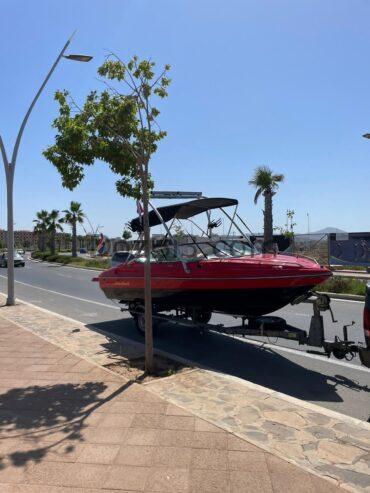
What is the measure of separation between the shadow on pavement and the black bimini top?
7.51 ft

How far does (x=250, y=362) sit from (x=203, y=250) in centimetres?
224

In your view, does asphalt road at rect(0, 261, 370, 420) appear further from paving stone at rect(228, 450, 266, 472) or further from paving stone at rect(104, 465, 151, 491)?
paving stone at rect(104, 465, 151, 491)

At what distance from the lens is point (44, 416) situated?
4.65m

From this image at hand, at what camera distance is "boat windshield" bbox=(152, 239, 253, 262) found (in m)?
8.58

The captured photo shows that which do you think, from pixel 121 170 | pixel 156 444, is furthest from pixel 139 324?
pixel 156 444

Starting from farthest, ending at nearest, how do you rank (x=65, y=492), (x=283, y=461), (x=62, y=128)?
(x=62, y=128), (x=283, y=461), (x=65, y=492)

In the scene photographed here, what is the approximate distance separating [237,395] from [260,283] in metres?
2.39

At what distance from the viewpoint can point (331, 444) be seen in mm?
3986

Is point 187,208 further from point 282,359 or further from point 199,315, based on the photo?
point 282,359

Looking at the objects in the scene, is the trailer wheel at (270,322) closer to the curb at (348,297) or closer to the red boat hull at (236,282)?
the red boat hull at (236,282)

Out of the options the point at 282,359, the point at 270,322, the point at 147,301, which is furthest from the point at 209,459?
the point at 282,359

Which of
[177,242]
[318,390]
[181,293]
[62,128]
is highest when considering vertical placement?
[62,128]

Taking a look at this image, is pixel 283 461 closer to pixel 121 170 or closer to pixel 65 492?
pixel 65 492

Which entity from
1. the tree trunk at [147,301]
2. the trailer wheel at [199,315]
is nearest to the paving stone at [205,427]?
the tree trunk at [147,301]
